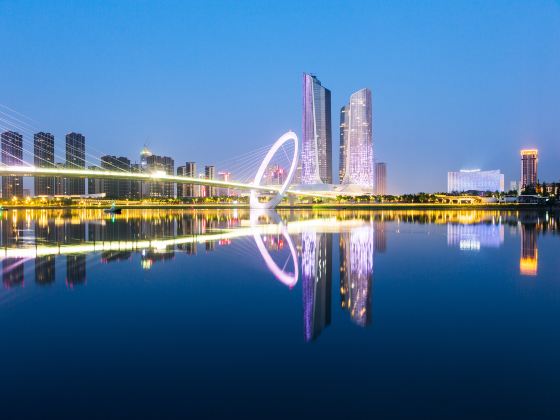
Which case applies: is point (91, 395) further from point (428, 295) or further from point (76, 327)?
point (428, 295)

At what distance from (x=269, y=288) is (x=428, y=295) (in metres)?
2.66

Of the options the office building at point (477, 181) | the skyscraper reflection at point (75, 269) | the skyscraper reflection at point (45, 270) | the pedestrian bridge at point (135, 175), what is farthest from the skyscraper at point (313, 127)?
the skyscraper reflection at point (45, 270)

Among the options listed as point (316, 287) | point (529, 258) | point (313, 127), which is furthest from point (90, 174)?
point (313, 127)

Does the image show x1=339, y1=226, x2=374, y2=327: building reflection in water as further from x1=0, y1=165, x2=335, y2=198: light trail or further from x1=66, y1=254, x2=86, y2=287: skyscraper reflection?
x1=0, y1=165, x2=335, y2=198: light trail

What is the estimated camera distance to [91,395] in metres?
3.85

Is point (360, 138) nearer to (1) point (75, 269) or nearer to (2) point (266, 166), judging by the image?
(2) point (266, 166)

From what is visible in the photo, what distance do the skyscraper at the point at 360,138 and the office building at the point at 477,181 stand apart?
39.5 metres

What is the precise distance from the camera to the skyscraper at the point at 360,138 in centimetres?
11179

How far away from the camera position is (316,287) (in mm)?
8328

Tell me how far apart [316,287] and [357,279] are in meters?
1.13

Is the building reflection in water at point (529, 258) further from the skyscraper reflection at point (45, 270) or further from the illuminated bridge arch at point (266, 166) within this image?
the illuminated bridge arch at point (266, 166)

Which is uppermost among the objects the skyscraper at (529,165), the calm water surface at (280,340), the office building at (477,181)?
the skyscraper at (529,165)

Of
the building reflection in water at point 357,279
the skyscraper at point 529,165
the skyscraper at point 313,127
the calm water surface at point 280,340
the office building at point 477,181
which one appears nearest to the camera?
the calm water surface at point 280,340

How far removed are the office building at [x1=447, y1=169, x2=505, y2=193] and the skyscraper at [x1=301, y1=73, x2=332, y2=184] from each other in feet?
152
